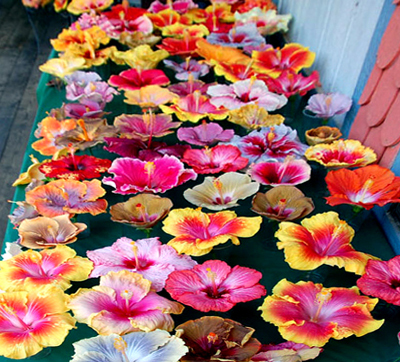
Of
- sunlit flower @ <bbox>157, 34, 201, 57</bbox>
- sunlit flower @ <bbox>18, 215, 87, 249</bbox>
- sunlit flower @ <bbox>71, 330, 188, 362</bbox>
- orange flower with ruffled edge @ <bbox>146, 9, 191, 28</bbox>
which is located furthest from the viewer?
orange flower with ruffled edge @ <bbox>146, 9, 191, 28</bbox>

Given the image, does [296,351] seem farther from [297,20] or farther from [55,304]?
[297,20]

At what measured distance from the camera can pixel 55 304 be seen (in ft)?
2.17

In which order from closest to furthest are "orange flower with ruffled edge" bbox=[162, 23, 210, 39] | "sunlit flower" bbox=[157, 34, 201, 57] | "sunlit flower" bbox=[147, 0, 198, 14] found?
"sunlit flower" bbox=[157, 34, 201, 57] → "orange flower with ruffled edge" bbox=[162, 23, 210, 39] → "sunlit flower" bbox=[147, 0, 198, 14]

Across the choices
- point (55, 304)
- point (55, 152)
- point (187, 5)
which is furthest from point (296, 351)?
point (187, 5)

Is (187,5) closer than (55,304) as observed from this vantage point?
No

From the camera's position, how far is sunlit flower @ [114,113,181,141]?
3.51 feet

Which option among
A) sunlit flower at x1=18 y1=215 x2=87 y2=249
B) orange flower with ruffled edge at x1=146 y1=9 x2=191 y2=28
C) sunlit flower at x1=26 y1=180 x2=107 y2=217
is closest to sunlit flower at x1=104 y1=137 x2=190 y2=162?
sunlit flower at x1=26 y1=180 x2=107 y2=217

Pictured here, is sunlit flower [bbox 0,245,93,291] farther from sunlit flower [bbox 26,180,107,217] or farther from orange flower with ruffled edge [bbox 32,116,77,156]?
orange flower with ruffled edge [bbox 32,116,77,156]

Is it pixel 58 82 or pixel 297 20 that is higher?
pixel 297 20

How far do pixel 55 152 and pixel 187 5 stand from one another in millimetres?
1079

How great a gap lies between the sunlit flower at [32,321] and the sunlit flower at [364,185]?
533 mm

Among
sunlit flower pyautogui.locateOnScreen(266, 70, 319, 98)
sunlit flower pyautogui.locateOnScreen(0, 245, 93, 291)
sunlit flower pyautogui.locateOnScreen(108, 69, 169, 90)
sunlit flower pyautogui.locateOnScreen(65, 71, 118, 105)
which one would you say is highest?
sunlit flower pyautogui.locateOnScreen(266, 70, 319, 98)

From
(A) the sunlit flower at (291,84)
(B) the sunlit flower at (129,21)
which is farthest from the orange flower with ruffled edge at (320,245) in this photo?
(B) the sunlit flower at (129,21)

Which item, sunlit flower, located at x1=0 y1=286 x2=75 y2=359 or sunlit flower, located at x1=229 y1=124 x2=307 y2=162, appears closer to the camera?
sunlit flower, located at x1=0 y1=286 x2=75 y2=359
